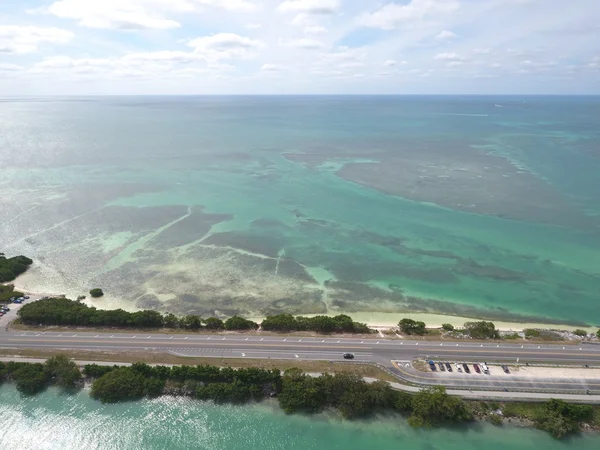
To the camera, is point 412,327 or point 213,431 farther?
point 412,327

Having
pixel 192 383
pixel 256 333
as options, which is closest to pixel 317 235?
pixel 256 333

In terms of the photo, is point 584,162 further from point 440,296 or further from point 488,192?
point 440,296

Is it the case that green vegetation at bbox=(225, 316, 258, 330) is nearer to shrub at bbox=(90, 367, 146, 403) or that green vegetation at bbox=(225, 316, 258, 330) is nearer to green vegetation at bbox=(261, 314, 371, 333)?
green vegetation at bbox=(261, 314, 371, 333)

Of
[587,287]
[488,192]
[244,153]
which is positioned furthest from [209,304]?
[244,153]

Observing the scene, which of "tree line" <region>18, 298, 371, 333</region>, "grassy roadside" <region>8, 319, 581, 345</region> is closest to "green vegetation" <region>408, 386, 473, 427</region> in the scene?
"grassy roadside" <region>8, 319, 581, 345</region>

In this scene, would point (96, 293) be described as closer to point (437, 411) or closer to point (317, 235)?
point (317, 235)

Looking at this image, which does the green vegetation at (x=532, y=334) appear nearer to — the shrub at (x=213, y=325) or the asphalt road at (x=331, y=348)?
the asphalt road at (x=331, y=348)
